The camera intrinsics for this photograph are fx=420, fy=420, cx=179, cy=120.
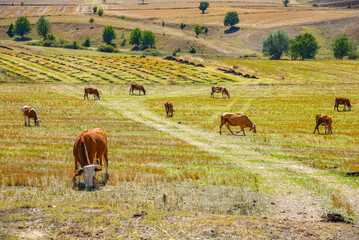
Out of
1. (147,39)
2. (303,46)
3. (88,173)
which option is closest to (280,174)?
(88,173)

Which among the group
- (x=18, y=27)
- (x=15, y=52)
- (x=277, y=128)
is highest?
(x=18, y=27)

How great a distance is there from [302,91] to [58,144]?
49.0m

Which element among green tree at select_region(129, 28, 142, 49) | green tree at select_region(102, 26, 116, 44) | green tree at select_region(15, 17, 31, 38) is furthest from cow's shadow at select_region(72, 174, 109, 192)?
green tree at select_region(15, 17, 31, 38)

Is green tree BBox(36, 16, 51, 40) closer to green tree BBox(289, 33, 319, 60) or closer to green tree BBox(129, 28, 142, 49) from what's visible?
green tree BBox(129, 28, 142, 49)

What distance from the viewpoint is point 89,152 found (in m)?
17.1

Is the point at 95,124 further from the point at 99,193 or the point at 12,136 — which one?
the point at 99,193

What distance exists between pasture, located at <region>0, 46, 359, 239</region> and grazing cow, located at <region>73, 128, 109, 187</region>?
75cm

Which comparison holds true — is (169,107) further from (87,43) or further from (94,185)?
(87,43)

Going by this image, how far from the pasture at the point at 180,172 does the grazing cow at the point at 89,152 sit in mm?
749

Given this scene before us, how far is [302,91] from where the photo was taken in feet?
220

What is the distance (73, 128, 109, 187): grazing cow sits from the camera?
16.1 metres

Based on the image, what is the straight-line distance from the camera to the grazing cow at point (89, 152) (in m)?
16.1

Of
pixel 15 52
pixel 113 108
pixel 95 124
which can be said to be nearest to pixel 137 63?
pixel 15 52

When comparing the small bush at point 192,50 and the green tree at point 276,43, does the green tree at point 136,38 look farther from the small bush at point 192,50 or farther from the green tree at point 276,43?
the green tree at point 276,43
